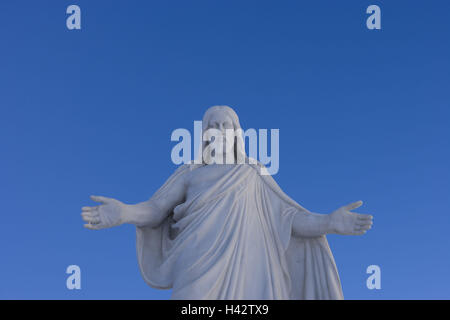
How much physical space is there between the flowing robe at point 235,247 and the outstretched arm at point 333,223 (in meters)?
0.15

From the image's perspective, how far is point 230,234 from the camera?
28.1 ft

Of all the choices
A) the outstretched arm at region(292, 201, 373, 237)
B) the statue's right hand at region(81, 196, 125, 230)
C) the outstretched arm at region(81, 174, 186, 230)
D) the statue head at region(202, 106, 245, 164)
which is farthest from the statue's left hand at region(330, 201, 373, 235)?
the statue's right hand at region(81, 196, 125, 230)

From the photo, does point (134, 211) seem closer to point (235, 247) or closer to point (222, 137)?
point (235, 247)

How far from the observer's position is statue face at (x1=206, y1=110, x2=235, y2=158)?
9.62 metres

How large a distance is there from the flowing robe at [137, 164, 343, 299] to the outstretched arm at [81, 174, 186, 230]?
3.1 inches

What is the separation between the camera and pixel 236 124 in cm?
979

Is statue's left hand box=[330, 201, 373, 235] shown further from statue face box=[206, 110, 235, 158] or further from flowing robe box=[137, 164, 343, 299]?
statue face box=[206, 110, 235, 158]

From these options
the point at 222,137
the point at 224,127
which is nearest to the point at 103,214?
the point at 222,137

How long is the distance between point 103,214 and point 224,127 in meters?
2.31

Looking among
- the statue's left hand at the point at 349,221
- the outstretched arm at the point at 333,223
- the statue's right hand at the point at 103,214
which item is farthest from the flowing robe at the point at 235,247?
the statue's right hand at the point at 103,214

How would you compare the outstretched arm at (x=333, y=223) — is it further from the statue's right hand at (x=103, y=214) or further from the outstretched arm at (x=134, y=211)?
the statue's right hand at (x=103, y=214)
